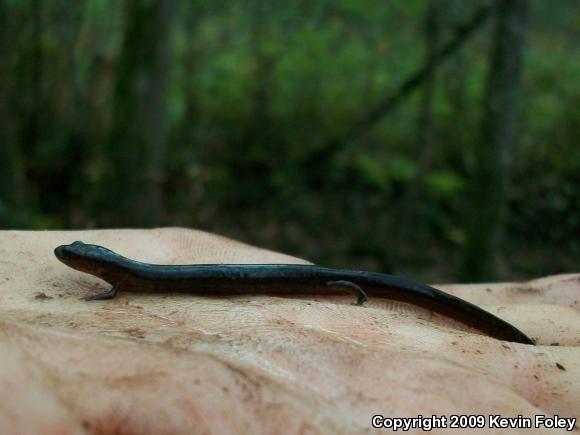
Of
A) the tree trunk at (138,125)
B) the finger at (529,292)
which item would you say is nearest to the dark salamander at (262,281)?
the finger at (529,292)

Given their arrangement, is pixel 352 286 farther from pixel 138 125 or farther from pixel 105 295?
pixel 138 125

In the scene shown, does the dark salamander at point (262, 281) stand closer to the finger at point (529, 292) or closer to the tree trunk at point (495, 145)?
the finger at point (529, 292)

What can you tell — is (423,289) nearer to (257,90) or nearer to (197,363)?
(197,363)

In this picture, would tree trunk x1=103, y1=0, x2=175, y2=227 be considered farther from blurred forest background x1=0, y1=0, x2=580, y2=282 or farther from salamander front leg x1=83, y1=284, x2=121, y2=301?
salamander front leg x1=83, y1=284, x2=121, y2=301

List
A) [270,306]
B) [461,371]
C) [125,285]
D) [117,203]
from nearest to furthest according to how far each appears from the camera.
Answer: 1. [461,371]
2. [270,306]
3. [125,285]
4. [117,203]

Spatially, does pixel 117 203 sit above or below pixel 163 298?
above

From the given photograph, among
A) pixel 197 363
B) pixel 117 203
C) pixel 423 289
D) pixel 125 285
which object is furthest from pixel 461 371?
pixel 117 203
